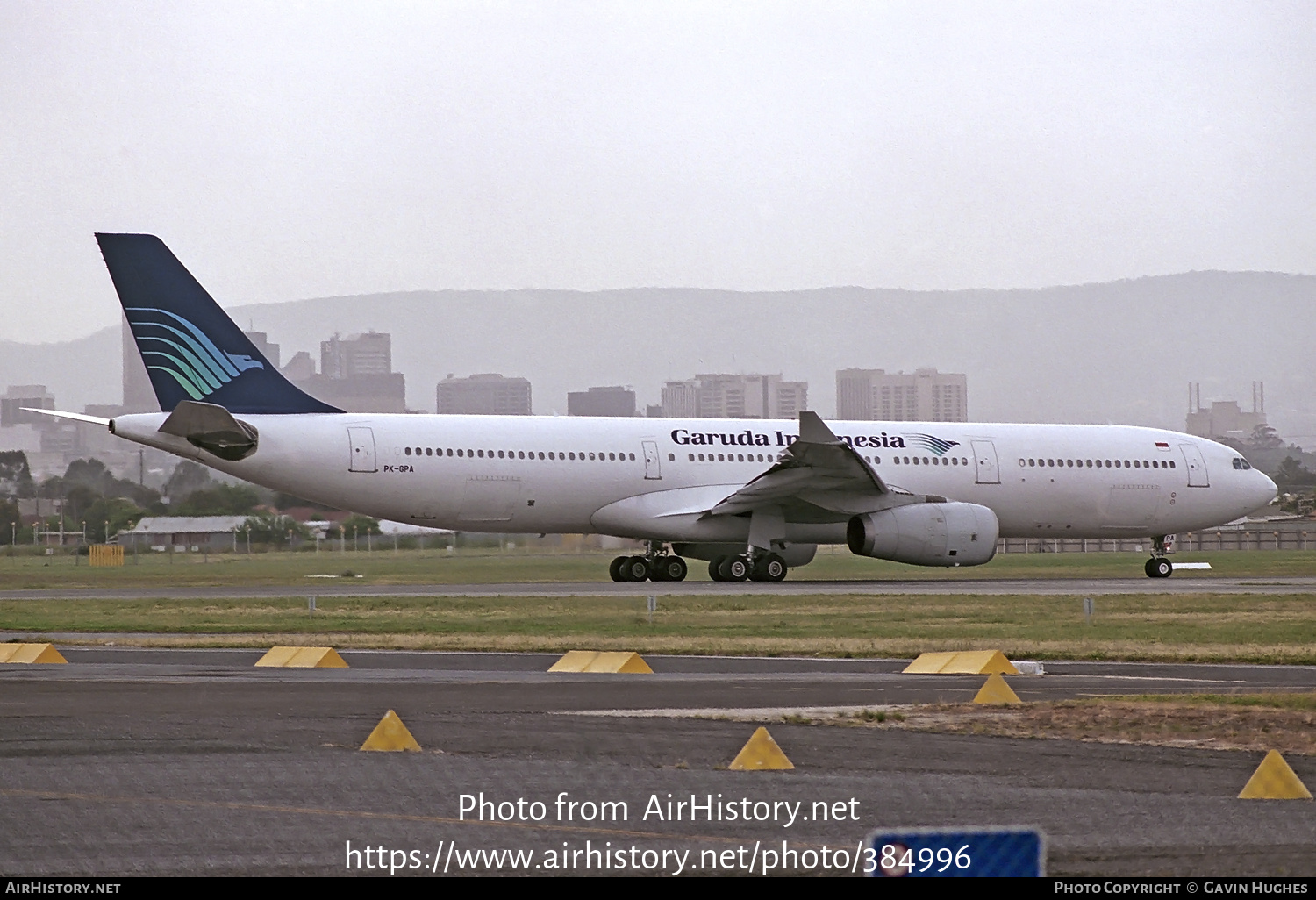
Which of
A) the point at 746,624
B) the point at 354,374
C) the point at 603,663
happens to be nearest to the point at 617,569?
the point at 746,624

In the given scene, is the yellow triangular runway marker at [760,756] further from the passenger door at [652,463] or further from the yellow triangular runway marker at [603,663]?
the passenger door at [652,463]

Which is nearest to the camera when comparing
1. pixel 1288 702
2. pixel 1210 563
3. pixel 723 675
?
pixel 1288 702

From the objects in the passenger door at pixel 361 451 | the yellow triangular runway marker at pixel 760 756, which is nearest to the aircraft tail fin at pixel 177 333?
the passenger door at pixel 361 451

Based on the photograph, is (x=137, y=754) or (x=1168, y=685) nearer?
(x=137, y=754)

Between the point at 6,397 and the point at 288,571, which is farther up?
the point at 6,397

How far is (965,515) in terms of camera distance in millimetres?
34875

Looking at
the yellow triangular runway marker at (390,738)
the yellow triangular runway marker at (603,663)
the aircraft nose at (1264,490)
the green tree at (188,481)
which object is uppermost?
the green tree at (188,481)

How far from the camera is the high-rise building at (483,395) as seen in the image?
4690 inches

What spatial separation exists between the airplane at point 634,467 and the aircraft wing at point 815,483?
4 centimetres

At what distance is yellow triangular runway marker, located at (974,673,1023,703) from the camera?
1409 centimetres
